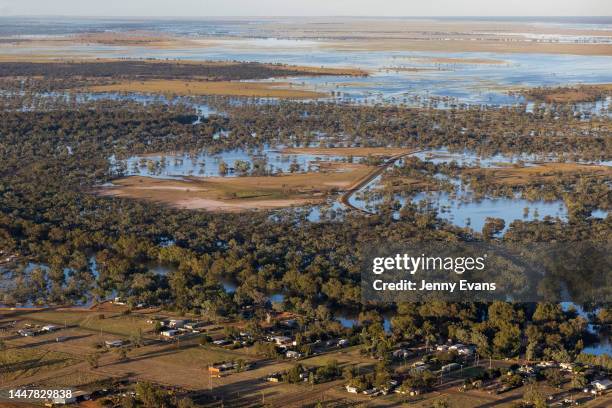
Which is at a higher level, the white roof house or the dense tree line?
the dense tree line

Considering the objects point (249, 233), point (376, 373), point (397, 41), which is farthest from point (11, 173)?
point (397, 41)

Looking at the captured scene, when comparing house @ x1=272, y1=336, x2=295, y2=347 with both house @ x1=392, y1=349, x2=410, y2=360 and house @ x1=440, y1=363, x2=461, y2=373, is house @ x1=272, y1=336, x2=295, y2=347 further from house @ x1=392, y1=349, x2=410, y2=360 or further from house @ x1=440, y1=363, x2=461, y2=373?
house @ x1=440, y1=363, x2=461, y2=373

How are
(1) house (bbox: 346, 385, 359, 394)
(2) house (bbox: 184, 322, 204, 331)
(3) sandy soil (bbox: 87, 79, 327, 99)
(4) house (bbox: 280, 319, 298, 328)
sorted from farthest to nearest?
(3) sandy soil (bbox: 87, 79, 327, 99)
(4) house (bbox: 280, 319, 298, 328)
(2) house (bbox: 184, 322, 204, 331)
(1) house (bbox: 346, 385, 359, 394)

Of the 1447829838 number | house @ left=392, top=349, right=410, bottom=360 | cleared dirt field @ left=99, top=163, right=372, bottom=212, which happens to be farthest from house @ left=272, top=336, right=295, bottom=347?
cleared dirt field @ left=99, top=163, right=372, bottom=212

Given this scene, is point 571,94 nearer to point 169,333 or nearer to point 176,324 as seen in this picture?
point 176,324

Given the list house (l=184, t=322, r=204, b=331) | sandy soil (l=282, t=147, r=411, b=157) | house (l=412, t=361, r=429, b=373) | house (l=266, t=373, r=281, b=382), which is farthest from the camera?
sandy soil (l=282, t=147, r=411, b=157)
